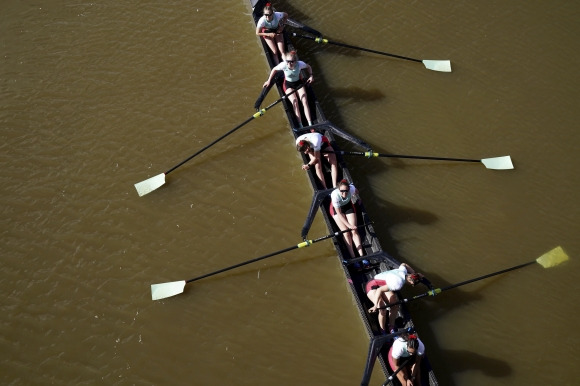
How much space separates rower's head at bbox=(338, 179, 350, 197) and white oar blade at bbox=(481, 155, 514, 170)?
2598 mm

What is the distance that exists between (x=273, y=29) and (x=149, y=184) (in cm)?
332

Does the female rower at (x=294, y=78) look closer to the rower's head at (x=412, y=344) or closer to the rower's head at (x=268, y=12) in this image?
the rower's head at (x=268, y=12)

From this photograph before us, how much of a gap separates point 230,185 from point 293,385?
3.23 meters

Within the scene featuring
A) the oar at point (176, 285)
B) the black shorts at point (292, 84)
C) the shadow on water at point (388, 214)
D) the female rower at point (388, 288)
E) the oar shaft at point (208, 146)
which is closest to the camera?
the female rower at point (388, 288)

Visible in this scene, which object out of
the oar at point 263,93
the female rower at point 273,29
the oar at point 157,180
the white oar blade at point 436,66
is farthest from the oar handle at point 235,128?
the white oar blade at point 436,66

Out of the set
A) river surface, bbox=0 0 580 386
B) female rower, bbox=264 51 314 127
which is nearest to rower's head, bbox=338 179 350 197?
river surface, bbox=0 0 580 386

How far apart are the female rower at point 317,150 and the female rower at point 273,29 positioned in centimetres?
195

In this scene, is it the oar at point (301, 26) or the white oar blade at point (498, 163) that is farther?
the oar at point (301, 26)

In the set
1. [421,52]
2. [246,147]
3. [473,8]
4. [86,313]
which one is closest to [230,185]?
[246,147]

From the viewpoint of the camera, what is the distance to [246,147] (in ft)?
37.5

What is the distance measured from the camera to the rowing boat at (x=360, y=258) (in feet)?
30.1

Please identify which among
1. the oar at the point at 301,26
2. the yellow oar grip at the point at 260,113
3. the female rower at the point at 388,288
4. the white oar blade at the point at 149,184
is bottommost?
the female rower at the point at 388,288

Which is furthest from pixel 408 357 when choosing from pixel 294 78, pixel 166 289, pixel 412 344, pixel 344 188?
pixel 294 78

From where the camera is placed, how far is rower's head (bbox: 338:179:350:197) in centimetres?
980
